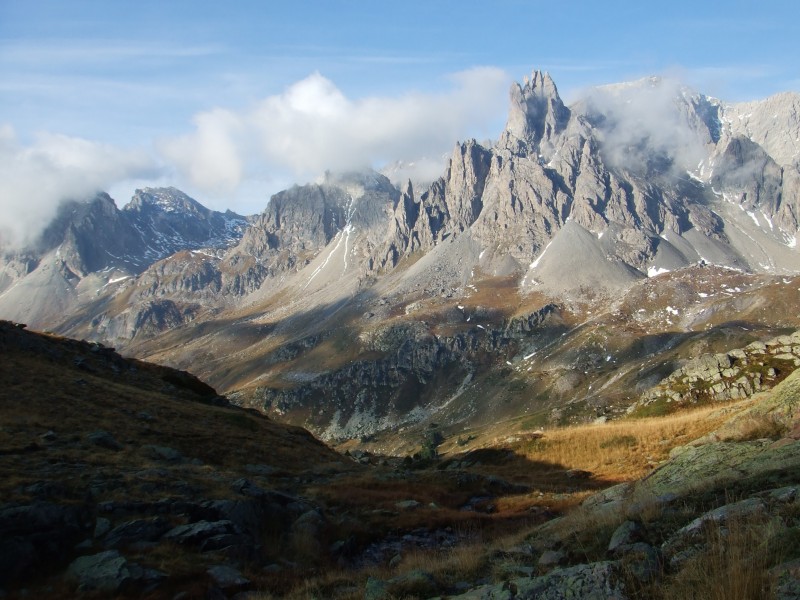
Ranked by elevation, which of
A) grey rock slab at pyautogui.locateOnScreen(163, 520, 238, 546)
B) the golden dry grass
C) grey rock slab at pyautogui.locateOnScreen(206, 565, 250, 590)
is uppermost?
grey rock slab at pyautogui.locateOnScreen(163, 520, 238, 546)

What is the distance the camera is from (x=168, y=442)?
31.0m

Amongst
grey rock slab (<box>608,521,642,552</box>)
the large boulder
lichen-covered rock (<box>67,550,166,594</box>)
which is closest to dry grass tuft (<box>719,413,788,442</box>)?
grey rock slab (<box>608,521,642,552</box>)

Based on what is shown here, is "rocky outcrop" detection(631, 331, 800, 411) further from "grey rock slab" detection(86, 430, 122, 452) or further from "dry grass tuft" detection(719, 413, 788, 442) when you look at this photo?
"grey rock slab" detection(86, 430, 122, 452)

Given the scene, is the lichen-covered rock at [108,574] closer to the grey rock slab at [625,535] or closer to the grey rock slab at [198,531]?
the grey rock slab at [198,531]

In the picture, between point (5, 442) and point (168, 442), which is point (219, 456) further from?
point (5, 442)

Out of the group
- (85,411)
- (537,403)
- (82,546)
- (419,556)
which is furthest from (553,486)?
(537,403)

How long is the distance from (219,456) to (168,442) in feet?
9.49

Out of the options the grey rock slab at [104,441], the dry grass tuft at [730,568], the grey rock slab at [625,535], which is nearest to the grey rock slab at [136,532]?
the grey rock slab at [104,441]

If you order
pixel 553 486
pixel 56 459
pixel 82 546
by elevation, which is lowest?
pixel 553 486

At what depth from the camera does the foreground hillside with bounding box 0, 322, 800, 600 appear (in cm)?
820

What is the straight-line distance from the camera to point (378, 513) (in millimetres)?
22469

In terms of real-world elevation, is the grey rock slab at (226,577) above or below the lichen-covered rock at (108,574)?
below

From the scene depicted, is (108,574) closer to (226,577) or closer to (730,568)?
(226,577)

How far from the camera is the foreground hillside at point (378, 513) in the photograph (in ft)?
26.9
